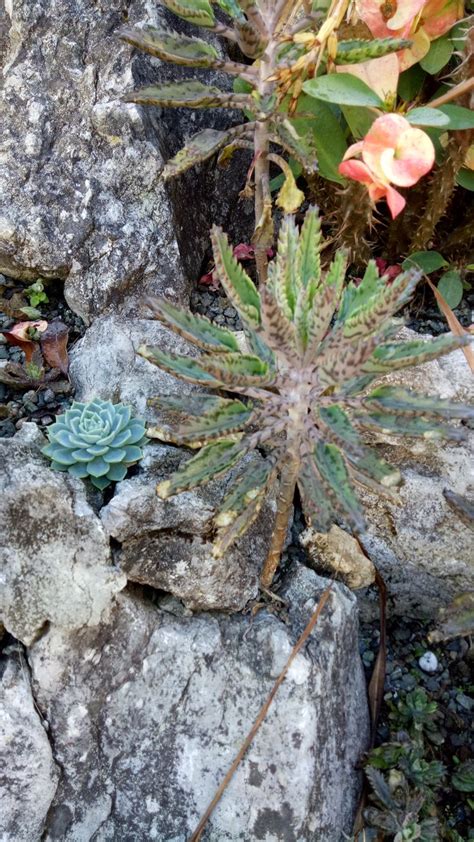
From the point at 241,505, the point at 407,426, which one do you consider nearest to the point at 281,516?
the point at 241,505

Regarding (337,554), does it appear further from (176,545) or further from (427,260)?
(427,260)

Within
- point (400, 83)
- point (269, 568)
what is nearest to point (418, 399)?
point (269, 568)

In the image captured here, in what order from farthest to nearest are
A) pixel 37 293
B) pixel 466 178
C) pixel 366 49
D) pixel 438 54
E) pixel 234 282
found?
pixel 37 293 → pixel 466 178 → pixel 438 54 → pixel 366 49 → pixel 234 282

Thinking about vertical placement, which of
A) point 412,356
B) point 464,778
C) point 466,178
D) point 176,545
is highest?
point 412,356

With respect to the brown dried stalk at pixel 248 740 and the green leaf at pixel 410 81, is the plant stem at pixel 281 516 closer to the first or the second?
the brown dried stalk at pixel 248 740

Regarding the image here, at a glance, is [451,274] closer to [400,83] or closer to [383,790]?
[400,83]

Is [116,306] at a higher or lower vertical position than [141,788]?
higher
